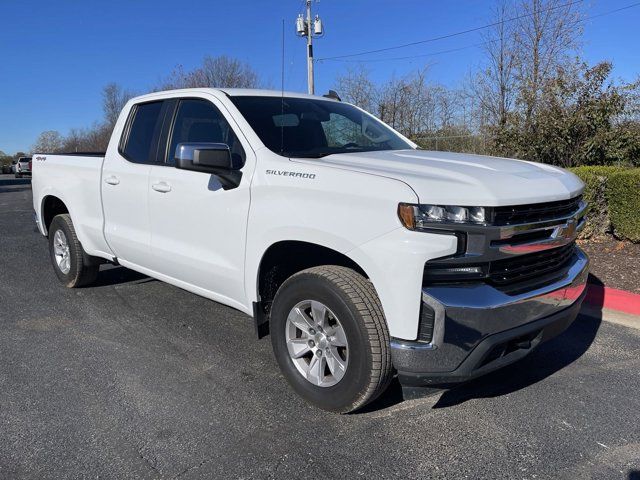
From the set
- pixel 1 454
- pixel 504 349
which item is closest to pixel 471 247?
pixel 504 349

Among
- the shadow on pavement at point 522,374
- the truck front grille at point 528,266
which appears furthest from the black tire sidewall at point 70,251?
the truck front grille at point 528,266

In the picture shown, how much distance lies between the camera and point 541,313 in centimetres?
289

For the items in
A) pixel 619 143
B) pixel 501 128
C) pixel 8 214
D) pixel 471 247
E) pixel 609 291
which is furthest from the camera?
pixel 8 214

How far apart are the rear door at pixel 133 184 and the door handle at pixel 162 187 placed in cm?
15

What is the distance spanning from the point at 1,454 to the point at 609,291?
507 centimetres

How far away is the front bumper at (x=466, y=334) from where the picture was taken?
8.34ft

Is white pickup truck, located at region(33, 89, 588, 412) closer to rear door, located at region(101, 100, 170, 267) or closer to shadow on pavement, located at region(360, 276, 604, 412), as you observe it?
rear door, located at region(101, 100, 170, 267)

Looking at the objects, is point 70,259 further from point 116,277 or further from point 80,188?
point 80,188

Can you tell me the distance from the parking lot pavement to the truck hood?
1.28 meters

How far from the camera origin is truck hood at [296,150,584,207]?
8.46ft

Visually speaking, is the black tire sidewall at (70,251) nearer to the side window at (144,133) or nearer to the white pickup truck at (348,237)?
the white pickup truck at (348,237)

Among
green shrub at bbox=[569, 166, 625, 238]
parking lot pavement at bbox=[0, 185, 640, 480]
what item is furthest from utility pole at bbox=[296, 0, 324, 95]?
parking lot pavement at bbox=[0, 185, 640, 480]

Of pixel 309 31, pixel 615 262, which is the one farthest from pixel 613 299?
pixel 309 31

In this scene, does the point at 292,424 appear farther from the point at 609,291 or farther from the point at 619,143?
the point at 619,143
